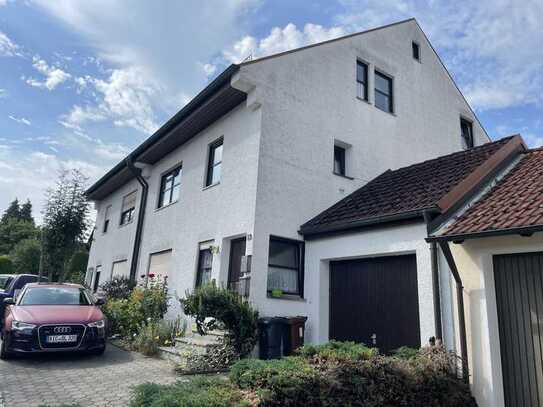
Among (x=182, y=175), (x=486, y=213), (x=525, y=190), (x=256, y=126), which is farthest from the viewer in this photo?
(x=182, y=175)

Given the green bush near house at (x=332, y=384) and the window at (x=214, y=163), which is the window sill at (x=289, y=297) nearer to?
the green bush near house at (x=332, y=384)

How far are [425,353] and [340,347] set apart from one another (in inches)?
59.3

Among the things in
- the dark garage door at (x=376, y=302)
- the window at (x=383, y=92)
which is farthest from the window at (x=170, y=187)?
the window at (x=383, y=92)

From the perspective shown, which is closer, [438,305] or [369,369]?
[369,369]

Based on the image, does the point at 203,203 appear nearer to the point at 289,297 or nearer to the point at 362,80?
the point at 289,297

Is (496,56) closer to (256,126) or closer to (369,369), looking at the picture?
(256,126)

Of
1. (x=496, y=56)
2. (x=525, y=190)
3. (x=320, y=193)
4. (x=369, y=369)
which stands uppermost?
(x=496, y=56)

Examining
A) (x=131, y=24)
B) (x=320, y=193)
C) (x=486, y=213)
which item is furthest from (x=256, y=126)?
(x=486, y=213)

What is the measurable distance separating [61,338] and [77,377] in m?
1.34

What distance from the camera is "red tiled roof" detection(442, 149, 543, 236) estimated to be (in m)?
5.82

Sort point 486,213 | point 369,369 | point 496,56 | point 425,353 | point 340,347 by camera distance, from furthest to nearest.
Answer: point 496,56
point 486,213
point 425,353
point 340,347
point 369,369

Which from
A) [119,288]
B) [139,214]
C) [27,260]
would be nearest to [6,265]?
[27,260]

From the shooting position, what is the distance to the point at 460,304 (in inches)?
250

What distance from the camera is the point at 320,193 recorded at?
10.2 meters
